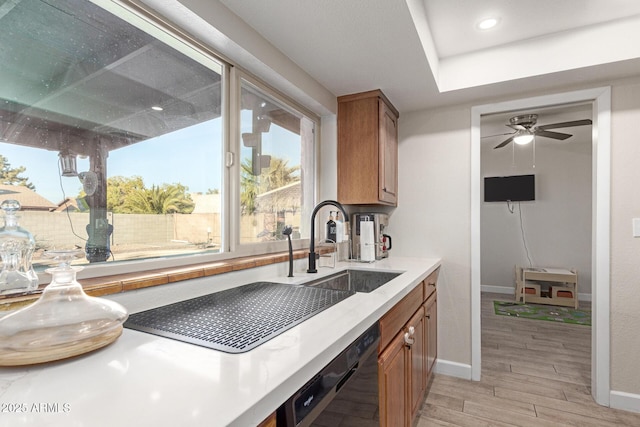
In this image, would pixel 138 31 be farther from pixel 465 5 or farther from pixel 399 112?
pixel 399 112

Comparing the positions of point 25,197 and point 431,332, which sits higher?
point 25,197

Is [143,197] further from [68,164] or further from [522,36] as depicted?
[522,36]

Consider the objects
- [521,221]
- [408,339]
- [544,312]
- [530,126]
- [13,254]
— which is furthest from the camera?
[521,221]

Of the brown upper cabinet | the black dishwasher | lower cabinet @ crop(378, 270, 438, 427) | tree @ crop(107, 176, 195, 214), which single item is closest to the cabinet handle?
lower cabinet @ crop(378, 270, 438, 427)

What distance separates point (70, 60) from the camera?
1063 mm

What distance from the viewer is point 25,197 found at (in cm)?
94

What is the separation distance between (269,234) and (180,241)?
0.65m

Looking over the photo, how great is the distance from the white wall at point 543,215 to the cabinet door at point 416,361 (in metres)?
3.76

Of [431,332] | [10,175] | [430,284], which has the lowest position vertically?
[431,332]

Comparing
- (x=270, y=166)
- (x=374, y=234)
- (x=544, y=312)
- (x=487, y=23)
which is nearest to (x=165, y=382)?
(x=270, y=166)

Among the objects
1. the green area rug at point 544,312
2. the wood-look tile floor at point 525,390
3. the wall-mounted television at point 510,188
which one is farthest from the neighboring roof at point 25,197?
the wall-mounted television at point 510,188

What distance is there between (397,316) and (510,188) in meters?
4.36

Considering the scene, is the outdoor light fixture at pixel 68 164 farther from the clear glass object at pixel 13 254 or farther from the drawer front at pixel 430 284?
the drawer front at pixel 430 284

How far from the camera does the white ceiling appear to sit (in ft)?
4.87
